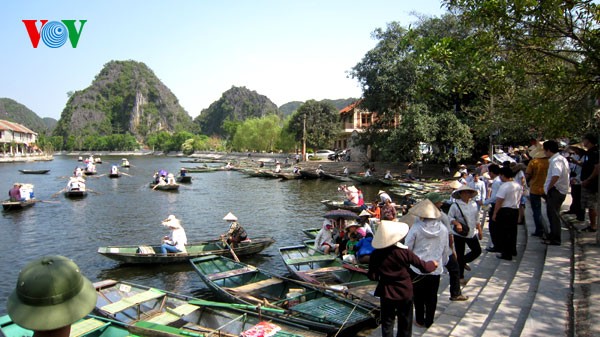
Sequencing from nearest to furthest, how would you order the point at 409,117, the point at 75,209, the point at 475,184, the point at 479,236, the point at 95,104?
the point at 479,236
the point at 475,184
the point at 75,209
the point at 409,117
the point at 95,104

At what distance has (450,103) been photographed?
33.7 metres

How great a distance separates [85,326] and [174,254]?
18.6 ft

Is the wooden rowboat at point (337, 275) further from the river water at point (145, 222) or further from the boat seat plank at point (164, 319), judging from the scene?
the boat seat plank at point (164, 319)

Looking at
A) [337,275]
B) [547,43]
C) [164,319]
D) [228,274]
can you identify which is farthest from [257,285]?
[547,43]

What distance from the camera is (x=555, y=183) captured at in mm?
7418

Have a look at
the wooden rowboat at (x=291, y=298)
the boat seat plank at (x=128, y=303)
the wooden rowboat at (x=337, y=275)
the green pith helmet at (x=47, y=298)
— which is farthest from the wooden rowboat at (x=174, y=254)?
the green pith helmet at (x=47, y=298)

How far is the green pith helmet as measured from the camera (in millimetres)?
2270

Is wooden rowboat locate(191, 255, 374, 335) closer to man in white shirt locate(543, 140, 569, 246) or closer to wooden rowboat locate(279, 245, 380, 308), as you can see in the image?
wooden rowboat locate(279, 245, 380, 308)

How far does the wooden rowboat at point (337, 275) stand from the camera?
26.1 feet

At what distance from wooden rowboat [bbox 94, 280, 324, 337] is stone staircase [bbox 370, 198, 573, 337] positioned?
81.3 inches

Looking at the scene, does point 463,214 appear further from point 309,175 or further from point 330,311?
point 309,175

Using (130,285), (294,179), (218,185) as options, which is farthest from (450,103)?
(130,285)

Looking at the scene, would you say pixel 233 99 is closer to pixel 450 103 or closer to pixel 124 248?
pixel 450 103

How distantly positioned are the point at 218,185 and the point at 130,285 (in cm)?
2957
